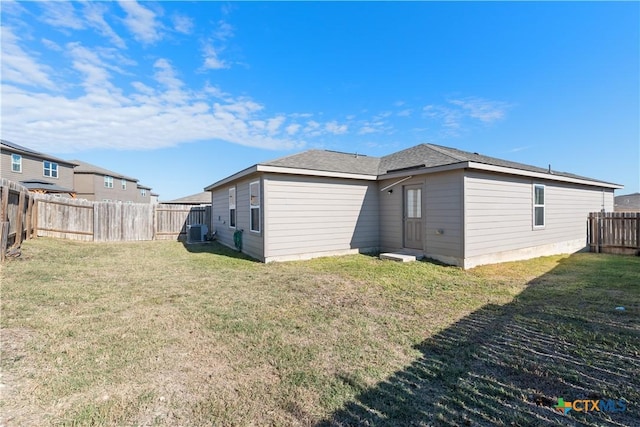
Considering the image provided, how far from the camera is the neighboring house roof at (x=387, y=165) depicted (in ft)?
26.9

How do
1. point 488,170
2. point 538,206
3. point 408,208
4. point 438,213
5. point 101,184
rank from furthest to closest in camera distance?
point 101,184 → point 538,206 → point 408,208 → point 438,213 → point 488,170

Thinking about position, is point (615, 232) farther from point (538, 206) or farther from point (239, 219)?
point (239, 219)

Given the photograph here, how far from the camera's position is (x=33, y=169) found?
848 inches

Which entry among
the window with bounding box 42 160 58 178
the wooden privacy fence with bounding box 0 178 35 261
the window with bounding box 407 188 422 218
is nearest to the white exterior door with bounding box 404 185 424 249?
the window with bounding box 407 188 422 218

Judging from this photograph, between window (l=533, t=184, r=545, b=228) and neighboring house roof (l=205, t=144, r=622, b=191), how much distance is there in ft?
1.46

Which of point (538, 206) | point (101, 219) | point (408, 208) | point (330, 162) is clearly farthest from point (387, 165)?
point (101, 219)

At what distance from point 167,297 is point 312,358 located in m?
3.30

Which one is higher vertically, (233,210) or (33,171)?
(33,171)

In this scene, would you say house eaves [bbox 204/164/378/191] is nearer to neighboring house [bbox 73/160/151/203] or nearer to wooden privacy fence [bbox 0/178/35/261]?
wooden privacy fence [bbox 0/178/35/261]

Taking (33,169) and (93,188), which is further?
(93,188)

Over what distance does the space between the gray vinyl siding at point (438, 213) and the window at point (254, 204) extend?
172 inches

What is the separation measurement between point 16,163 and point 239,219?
20809mm

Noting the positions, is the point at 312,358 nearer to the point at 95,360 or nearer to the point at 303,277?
the point at 95,360

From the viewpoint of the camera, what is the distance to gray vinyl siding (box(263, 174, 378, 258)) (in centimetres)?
845
